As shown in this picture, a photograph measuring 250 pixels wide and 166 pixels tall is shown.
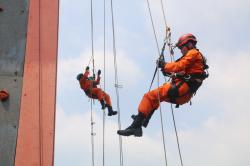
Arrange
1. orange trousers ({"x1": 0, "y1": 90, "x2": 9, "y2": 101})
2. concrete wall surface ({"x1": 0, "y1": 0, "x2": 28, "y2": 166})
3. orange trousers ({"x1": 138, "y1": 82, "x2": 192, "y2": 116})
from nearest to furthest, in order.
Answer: concrete wall surface ({"x1": 0, "y1": 0, "x2": 28, "y2": 166}), orange trousers ({"x1": 0, "y1": 90, "x2": 9, "y2": 101}), orange trousers ({"x1": 138, "y1": 82, "x2": 192, "y2": 116})

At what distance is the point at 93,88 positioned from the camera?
354 inches

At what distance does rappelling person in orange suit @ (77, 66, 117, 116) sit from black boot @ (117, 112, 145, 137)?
11.8ft

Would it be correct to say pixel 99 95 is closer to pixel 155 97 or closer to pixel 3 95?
pixel 155 97

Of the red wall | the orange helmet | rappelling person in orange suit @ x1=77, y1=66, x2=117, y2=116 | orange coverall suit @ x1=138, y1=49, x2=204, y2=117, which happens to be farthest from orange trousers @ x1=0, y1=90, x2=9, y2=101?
rappelling person in orange suit @ x1=77, y1=66, x2=117, y2=116

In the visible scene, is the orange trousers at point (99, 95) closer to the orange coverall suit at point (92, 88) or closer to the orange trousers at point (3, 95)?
the orange coverall suit at point (92, 88)

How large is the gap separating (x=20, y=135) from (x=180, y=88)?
2.58m

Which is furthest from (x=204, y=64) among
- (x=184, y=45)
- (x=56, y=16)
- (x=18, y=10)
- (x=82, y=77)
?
(x=82, y=77)

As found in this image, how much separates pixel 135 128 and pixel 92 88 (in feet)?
12.2

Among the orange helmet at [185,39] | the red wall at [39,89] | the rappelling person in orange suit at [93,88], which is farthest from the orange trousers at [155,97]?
the rappelling person in orange suit at [93,88]

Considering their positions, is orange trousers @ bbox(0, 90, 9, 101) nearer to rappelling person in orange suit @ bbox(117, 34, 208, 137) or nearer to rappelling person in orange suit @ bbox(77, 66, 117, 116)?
rappelling person in orange suit @ bbox(117, 34, 208, 137)

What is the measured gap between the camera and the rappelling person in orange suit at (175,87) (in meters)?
5.35

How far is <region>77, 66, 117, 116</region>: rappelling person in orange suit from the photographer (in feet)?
29.3

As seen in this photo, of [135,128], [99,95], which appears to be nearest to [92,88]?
[99,95]

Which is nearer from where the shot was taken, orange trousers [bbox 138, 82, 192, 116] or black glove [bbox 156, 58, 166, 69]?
black glove [bbox 156, 58, 166, 69]
